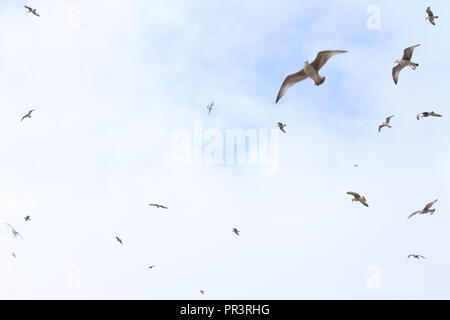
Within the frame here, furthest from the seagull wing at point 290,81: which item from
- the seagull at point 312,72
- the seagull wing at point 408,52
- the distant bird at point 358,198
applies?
the distant bird at point 358,198

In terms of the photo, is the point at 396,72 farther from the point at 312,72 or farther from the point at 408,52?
the point at 312,72

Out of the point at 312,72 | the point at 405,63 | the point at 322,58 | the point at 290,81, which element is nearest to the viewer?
the point at 322,58

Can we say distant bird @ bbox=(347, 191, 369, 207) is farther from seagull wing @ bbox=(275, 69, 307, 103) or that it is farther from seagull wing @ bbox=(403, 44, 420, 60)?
seagull wing @ bbox=(403, 44, 420, 60)

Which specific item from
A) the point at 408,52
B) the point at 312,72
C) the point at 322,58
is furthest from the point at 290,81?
the point at 408,52

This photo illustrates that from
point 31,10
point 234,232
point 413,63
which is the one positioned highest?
point 31,10

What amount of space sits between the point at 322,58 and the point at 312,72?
3.32ft

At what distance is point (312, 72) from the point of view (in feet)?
92.6

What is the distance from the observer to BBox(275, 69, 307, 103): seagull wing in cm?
2948
